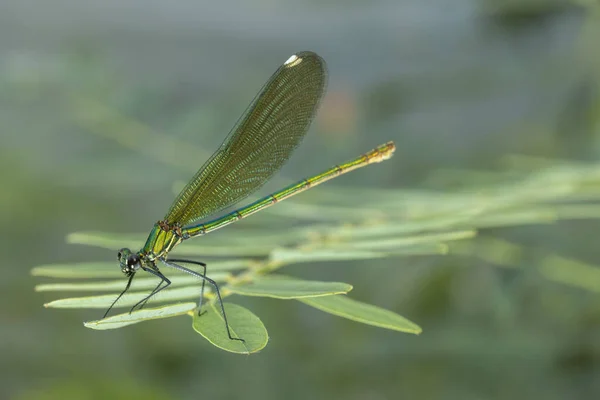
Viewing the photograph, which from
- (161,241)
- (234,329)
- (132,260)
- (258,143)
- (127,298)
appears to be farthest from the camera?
(258,143)

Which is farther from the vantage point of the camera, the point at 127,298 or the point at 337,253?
the point at 337,253

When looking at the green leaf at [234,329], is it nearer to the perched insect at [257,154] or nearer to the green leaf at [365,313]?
the green leaf at [365,313]

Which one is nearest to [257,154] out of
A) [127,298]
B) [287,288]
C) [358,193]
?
[358,193]

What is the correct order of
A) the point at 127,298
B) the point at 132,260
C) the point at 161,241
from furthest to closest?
1. the point at 161,241
2. the point at 132,260
3. the point at 127,298

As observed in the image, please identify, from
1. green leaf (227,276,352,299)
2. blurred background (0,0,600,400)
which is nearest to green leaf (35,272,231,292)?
green leaf (227,276,352,299)

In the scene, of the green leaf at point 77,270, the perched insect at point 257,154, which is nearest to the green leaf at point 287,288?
the green leaf at point 77,270

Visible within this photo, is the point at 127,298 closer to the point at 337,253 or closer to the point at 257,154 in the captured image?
the point at 337,253
